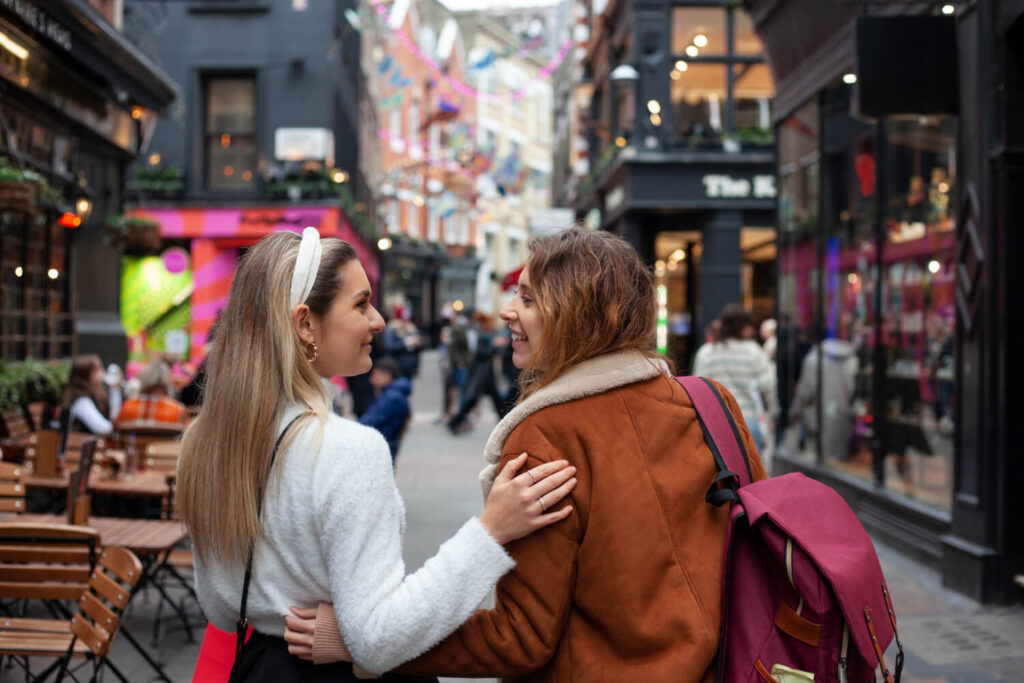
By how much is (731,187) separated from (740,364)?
1053 cm

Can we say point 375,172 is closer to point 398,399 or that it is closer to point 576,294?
point 398,399

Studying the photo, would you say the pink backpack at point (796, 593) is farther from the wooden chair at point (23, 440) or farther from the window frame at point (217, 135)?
the window frame at point (217, 135)

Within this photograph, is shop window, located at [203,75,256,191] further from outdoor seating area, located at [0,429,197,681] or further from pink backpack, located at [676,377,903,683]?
pink backpack, located at [676,377,903,683]

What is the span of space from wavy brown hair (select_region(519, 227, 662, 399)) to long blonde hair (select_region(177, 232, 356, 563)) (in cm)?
45

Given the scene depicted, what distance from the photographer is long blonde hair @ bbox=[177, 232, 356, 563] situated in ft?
6.57

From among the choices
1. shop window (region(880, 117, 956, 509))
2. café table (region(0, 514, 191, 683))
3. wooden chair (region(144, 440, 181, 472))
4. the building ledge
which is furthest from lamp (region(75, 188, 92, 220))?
the building ledge

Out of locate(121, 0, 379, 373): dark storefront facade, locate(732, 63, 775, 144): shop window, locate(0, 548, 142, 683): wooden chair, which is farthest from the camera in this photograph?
locate(121, 0, 379, 373): dark storefront facade

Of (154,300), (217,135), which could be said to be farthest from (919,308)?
(154,300)

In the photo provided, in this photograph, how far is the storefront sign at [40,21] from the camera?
711 cm

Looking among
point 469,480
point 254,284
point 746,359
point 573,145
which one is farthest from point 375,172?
point 254,284

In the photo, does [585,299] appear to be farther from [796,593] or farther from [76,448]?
[76,448]

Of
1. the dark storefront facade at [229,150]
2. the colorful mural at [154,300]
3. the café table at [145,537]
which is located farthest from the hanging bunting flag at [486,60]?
the café table at [145,537]

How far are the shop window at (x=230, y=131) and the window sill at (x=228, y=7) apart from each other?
1286mm

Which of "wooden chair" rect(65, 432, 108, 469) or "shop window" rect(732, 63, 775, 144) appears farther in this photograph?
"shop window" rect(732, 63, 775, 144)
